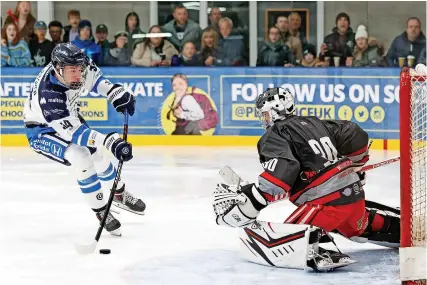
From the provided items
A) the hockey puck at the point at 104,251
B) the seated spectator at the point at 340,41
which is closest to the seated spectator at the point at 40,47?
the seated spectator at the point at 340,41

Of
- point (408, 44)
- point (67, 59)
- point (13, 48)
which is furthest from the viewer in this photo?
point (13, 48)

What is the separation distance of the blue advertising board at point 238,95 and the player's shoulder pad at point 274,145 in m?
4.92

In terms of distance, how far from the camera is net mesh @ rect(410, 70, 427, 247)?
11.5 feet

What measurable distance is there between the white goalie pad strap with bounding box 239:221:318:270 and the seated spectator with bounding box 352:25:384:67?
511cm

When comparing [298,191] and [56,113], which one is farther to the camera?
[56,113]

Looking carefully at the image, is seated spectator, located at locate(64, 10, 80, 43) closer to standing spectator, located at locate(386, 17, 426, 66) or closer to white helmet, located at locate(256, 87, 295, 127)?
standing spectator, located at locate(386, 17, 426, 66)

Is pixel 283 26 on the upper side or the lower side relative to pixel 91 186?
upper

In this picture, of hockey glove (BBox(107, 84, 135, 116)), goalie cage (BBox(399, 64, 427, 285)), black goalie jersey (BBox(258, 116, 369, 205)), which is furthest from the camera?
hockey glove (BBox(107, 84, 135, 116))

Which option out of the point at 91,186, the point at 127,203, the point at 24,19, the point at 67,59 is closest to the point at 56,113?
the point at 67,59

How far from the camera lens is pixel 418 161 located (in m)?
3.71

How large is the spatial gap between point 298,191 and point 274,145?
0.89 feet

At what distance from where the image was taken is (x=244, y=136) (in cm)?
898

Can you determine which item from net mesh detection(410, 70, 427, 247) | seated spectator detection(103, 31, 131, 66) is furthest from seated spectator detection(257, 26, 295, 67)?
net mesh detection(410, 70, 427, 247)

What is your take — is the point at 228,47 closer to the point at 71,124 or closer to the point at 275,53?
→ the point at 275,53
